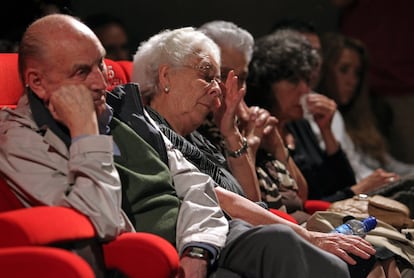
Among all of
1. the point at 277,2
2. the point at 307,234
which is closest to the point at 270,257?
the point at 307,234

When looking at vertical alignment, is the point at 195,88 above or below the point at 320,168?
above

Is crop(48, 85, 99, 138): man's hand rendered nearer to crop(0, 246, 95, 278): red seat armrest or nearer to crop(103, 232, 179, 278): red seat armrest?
crop(103, 232, 179, 278): red seat armrest

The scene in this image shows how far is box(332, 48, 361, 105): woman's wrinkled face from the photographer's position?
5195 mm

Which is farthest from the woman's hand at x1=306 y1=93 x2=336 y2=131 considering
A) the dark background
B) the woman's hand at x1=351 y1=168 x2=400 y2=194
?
the dark background

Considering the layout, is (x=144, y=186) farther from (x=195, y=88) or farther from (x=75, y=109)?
(x=195, y=88)

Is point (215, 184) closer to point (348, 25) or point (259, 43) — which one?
point (259, 43)

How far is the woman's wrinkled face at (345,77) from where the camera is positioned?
5.20m

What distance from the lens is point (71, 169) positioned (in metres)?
2.48

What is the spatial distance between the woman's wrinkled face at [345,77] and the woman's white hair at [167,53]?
2.01 metres

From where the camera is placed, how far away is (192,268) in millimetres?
2633

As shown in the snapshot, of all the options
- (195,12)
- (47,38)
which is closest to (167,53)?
(47,38)

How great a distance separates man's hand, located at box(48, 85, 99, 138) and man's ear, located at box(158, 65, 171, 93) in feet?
2.04

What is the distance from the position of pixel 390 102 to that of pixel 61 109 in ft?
12.4

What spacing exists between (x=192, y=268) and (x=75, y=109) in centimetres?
55
